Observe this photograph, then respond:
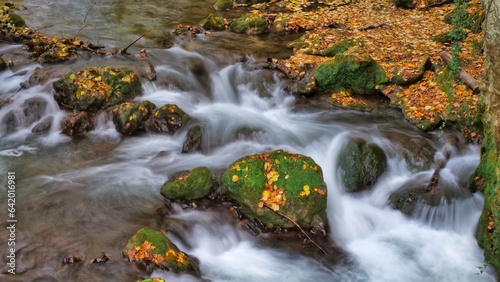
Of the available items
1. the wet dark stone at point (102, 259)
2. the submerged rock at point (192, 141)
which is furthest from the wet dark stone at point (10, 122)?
the wet dark stone at point (102, 259)

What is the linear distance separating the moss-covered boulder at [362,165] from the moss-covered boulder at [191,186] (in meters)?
2.50

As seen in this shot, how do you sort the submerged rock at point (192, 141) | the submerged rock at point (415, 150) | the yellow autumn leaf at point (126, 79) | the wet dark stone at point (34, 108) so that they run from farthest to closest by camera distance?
the yellow autumn leaf at point (126, 79), the wet dark stone at point (34, 108), the submerged rock at point (192, 141), the submerged rock at point (415, 150)

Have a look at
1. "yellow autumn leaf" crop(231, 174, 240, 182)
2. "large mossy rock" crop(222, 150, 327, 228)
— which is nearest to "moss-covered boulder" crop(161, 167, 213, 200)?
"large mossy rock" crop(222, 150, 327, 228)

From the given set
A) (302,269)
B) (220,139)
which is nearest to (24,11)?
(220,139)

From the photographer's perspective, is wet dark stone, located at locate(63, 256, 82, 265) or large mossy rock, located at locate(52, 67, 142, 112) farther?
large mossy rock, located at locate(52, 67, 142, 112)

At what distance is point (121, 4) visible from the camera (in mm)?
15297

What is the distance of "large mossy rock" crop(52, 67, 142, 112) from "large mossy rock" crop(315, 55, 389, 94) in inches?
175

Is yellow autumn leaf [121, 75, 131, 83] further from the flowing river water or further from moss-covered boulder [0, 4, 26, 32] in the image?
moss-covered boulder [0, 4, 26, 32]

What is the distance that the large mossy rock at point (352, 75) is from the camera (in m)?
9.84

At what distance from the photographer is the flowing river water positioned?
6328 mm

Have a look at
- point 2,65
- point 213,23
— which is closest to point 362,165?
point 213,23

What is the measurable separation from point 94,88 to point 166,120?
179 cm

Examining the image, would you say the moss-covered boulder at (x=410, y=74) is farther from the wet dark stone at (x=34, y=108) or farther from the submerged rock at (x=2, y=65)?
the submerged rock at (x=2, y=65)

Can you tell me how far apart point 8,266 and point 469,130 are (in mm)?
8280
